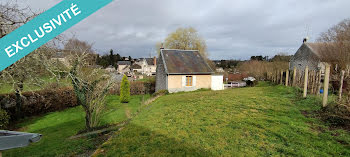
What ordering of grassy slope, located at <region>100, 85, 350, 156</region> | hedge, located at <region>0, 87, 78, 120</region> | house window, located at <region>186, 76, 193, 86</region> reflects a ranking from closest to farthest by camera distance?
grassy slope, located at <region>100, 85, 350, 156</region>
hedge, located at <region>0, 87, 78, 120</region>
house window, located at <region>186, 76, 193, 86</region>

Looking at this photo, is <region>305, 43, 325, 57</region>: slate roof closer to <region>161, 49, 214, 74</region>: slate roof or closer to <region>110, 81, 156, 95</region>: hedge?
<region>161, 49, 214, 74</region>: slate roof

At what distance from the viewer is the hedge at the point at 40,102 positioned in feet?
36.2

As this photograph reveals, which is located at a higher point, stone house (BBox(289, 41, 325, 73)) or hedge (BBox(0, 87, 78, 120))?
stone house (BBox(289, 41, 325, 73))

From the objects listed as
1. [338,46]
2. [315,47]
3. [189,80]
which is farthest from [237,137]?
[315,47]

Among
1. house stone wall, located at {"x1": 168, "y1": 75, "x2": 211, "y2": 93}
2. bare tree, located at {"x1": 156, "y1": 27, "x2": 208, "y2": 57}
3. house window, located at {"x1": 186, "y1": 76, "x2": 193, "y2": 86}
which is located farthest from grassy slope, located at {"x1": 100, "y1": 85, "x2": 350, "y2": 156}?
bare tree, located at {"x1": 156, "y1": 27, "x2": 208, "y2": 57}

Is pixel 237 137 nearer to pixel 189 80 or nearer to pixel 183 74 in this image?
pixel 183 74

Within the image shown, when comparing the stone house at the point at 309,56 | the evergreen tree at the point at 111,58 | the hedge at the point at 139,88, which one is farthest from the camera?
the evergreen tree at the point at 111,58

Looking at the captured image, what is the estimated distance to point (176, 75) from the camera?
59.3ft

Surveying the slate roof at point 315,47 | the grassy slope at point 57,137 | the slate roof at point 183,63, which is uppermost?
the slate roof at point 315,47

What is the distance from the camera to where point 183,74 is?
Result: 60.1ft

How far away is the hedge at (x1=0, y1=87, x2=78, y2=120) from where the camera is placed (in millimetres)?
11031

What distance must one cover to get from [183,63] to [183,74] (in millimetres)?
1824

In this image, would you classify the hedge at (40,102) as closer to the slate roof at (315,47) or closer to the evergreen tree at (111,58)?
the slate roof at (315,47)

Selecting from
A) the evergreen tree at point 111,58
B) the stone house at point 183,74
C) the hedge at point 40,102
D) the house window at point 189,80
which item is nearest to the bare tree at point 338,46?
the stone house at point 183,74
